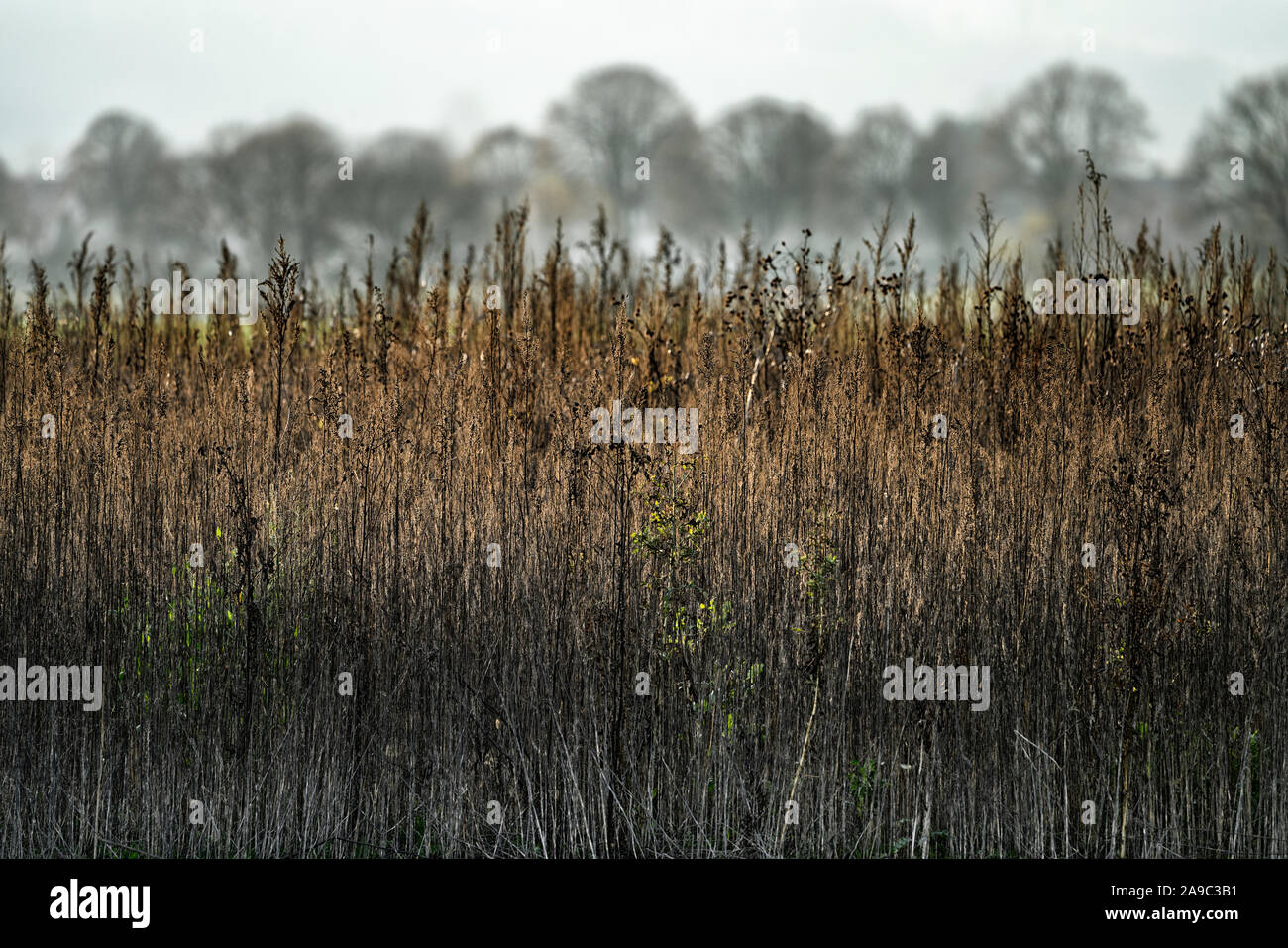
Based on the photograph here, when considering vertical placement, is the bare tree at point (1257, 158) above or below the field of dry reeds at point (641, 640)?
above

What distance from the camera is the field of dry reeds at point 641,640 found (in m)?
4.05

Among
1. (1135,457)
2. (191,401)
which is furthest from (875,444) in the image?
(191,401)

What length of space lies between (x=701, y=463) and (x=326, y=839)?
205cm

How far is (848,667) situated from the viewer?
4.14m

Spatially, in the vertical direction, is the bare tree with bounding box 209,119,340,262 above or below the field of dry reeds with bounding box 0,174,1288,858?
above

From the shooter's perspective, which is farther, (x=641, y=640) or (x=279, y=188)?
(x=279, y=188)

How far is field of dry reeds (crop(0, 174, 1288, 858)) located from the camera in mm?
4051

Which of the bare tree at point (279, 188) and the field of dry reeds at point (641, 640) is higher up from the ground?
the bare tree at point (279, 188)

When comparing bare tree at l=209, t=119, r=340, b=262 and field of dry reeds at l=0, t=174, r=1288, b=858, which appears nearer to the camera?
field of dry reeds at l=0, t=174, r=1288, b=858

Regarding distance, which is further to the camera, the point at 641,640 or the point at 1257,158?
the point at 1257,158

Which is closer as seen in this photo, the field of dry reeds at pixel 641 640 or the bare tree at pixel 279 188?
the field of dry reeds at pixel 641 640

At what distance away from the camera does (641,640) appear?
14.1 ft

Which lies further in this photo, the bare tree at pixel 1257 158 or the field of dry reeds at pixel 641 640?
the bare tree at pixel 1257 158

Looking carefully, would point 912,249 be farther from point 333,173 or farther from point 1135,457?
point 333,173
